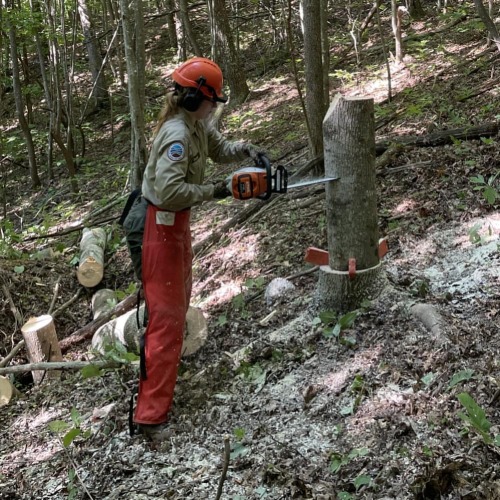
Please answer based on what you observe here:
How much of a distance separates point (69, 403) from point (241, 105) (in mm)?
9138

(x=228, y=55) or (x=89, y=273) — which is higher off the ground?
(x=228, y=55)

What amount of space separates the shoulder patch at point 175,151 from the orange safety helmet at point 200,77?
369mm

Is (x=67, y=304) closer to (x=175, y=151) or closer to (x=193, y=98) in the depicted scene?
(x=175, y=151)

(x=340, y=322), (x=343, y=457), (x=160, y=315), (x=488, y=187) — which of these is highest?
(x=488, y=187)

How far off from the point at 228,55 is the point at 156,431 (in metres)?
10.3

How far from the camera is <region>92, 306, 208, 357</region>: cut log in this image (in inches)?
180

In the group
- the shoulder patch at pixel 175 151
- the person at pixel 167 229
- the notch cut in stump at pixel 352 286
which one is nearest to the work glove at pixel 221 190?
the person at pixel 167 229

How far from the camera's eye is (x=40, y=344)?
539 centimetres

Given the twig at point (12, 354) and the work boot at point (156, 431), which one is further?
the twig at point (12, 354)

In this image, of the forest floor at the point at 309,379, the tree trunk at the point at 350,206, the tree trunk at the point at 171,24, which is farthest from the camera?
the tree trunk at the point at 171,24

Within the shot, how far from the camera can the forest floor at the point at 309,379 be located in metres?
2.71

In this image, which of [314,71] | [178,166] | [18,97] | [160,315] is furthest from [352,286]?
[18,97]

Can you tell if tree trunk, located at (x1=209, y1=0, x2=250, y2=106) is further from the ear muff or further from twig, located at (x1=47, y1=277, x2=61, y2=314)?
the ear muff

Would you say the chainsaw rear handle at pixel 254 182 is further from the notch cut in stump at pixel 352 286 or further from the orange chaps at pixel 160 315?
the notch cut in stump at pixel 352 286
